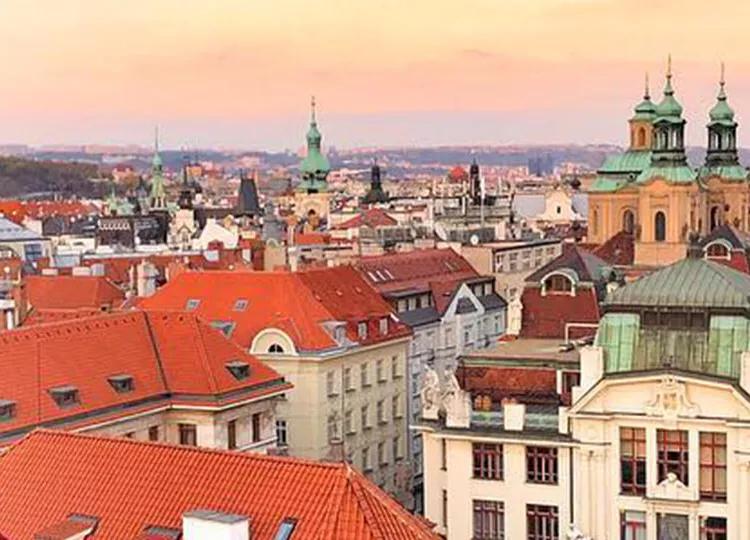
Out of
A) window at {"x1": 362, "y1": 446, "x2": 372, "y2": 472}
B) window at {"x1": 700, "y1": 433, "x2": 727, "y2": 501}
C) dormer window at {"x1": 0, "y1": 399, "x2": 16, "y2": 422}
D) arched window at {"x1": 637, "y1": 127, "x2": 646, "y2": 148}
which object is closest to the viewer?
window at {"x1": 700, "y1": 433, "x2": 727, "y2": 501}

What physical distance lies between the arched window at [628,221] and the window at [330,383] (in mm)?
47483

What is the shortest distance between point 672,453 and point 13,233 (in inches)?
3906

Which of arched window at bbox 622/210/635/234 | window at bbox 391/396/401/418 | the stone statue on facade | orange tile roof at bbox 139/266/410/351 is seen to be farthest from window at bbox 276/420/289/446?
arched window at bbox 622/210/635/234

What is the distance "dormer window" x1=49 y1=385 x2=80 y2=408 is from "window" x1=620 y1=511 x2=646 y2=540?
2069 cm

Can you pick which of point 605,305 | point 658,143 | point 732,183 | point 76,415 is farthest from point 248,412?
point 732,183

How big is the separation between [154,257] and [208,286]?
154ft

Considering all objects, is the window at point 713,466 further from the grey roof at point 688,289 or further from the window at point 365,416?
the window at point 365,416

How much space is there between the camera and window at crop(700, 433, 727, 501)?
4897 cm

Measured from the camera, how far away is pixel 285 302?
72812 mm

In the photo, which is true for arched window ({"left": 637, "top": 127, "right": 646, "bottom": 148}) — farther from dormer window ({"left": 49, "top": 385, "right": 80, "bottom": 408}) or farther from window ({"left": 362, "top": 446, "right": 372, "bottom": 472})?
dormer window ({"left": 49, "top": 385, "right": 80, "bottom": 408})

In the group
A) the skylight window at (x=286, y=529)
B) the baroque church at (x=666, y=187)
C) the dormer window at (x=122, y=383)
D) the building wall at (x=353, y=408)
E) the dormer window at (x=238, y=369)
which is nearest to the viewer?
the skylight window at (x=286, y=529)

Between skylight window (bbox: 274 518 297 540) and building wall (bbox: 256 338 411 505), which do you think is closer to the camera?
skylight window (bbox: 274 518 297 540)

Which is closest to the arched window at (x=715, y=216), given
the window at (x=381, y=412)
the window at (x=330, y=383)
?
the window at (x=381, y=412)

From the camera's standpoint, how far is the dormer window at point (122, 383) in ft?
186
